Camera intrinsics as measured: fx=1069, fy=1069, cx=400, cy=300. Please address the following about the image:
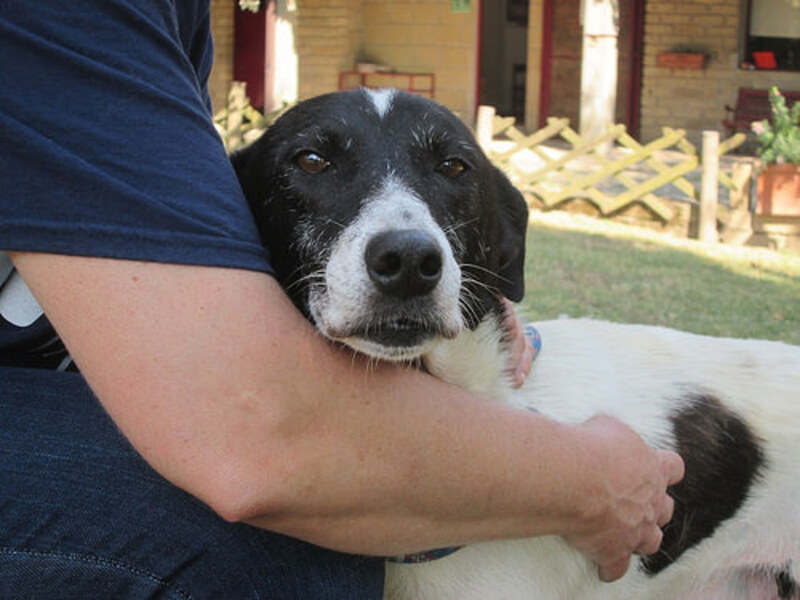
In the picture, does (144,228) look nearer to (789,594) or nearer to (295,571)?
(295,571)

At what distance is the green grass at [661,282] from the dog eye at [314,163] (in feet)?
13.9

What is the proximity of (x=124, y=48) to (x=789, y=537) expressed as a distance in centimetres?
192

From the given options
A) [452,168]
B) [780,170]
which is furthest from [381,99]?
[780,170]

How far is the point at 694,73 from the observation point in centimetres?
1653

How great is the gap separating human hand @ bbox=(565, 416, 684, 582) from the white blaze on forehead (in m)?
0.78

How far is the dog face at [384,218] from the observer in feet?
5.69

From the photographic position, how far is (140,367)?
1.44 metres

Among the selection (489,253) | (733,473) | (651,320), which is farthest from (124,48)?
(651,320)

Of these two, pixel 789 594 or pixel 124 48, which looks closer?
pixel 124 48

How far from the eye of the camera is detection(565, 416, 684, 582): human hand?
1.87m

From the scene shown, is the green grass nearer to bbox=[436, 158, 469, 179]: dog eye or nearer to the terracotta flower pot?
the terracotta flower pot

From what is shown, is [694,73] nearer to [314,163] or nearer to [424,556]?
[314,163]

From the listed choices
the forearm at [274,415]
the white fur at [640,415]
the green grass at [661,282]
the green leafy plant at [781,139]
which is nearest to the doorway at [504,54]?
the green grass at [661,282]

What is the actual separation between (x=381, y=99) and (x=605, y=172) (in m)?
9.24
